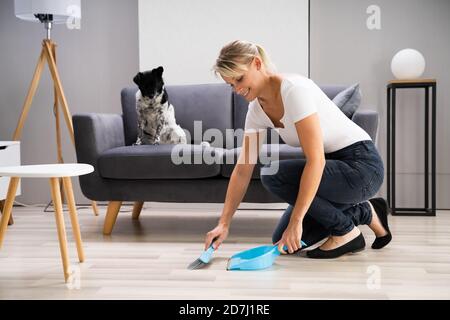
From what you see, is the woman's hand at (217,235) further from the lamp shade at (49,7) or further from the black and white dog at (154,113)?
the lamp shade at (49,7)

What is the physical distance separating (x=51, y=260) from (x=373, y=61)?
2.60 metres

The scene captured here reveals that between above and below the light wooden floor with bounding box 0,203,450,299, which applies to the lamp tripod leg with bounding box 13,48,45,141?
above

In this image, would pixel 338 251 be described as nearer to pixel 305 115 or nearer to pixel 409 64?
pixel 305 115

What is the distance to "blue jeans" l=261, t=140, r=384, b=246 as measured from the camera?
7.12 ft

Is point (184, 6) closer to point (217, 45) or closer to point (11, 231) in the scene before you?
point (217, 45)

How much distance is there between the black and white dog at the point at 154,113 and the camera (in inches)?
120

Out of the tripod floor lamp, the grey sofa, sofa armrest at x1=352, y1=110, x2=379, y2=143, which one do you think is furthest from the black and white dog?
sofa armrest at x1=352, y1=110, x2=379, y2=143

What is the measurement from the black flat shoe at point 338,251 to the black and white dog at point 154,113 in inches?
44.5

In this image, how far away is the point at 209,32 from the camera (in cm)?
381

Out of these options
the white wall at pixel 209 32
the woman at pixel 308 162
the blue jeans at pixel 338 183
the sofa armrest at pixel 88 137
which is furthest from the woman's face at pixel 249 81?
the white wall at pixel 209 32

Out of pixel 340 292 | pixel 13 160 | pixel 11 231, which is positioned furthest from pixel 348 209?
pixel 13 160

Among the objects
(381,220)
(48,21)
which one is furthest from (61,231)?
(48,21)

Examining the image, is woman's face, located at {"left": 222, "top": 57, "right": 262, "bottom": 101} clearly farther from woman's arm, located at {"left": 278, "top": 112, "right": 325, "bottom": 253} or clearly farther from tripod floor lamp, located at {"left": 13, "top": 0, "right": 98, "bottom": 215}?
tripod floor lamp, located at {"left": 13, "top": 0, "right": 98, "bottom": 215}

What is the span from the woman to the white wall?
5.39ft
